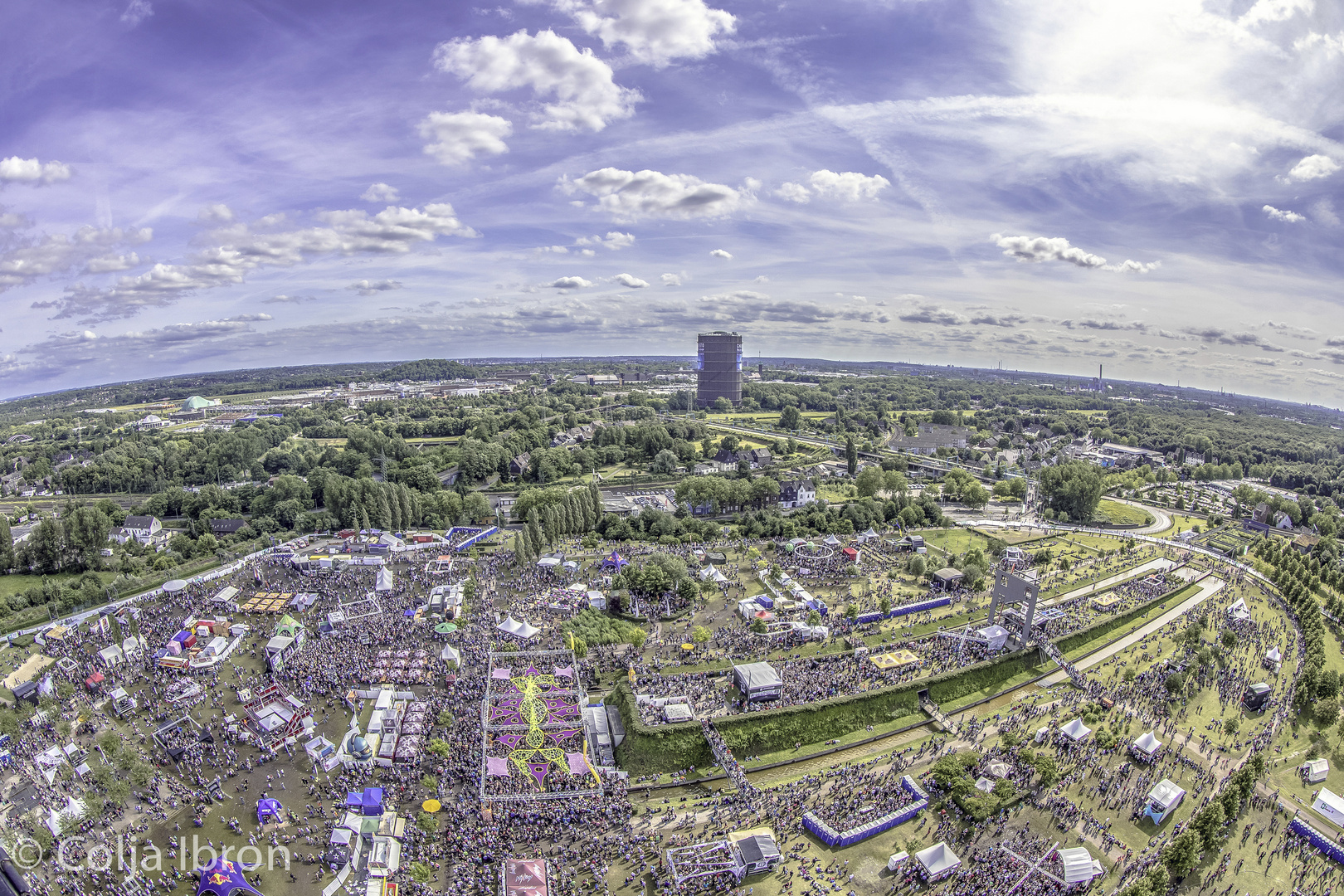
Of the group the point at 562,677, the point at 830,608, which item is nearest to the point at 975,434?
the point at 830,608

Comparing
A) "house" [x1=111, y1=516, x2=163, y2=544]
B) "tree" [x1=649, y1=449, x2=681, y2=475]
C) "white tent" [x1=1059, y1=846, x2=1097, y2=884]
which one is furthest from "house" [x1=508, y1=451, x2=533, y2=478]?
"white tent" [x1=1059, y1=846, x2=1097, y2=884]

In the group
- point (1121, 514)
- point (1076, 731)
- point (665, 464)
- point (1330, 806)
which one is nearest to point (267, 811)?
point (1076, 731)

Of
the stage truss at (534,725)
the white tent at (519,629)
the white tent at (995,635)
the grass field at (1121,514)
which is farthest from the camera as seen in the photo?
the grass field at (1121,514)

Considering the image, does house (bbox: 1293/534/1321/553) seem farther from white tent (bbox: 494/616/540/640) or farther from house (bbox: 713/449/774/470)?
white tent (bbox: 494/616/540/640)

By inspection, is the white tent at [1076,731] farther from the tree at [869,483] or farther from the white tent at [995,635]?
the tree at [869,483]

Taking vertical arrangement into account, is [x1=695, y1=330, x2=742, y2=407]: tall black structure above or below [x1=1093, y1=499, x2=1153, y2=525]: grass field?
above

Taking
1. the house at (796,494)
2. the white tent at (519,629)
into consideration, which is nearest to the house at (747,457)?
the house at (796,494)
